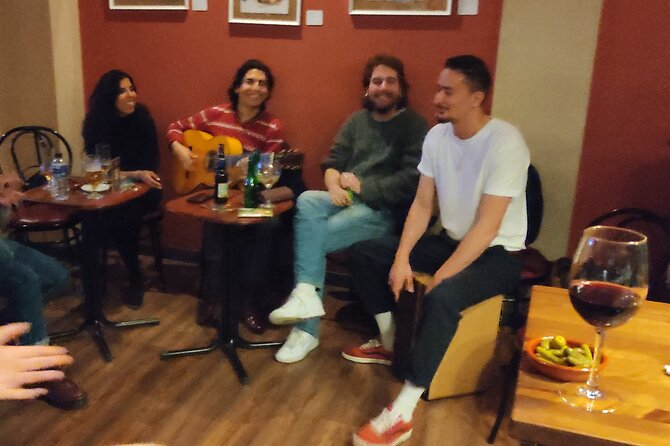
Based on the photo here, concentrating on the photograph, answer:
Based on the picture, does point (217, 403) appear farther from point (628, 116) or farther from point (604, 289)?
point (628, 116)

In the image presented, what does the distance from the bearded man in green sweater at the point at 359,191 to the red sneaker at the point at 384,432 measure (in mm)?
632

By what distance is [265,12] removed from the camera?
3426 mm

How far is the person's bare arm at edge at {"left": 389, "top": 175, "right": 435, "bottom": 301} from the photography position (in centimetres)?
250

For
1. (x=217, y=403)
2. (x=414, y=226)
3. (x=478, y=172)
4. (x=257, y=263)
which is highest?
(x=478, y=172)

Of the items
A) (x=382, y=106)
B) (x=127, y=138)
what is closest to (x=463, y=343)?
(x=382, y=106)

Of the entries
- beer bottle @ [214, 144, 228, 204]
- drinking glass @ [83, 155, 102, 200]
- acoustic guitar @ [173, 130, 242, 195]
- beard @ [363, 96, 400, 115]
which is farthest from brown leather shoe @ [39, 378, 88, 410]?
beard @ [363, 96, 400, 115]

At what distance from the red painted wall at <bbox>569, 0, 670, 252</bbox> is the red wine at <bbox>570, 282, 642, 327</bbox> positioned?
7.09ft

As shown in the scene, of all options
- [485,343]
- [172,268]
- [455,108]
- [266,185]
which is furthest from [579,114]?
[172,268]

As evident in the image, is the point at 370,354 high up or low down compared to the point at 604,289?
down

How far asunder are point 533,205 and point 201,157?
1668 millimetres

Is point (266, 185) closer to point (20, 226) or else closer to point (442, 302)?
point (442, 302)

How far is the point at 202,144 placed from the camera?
3.26m

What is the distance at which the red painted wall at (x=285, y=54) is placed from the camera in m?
3.19

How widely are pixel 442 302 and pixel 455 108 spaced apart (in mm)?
732
